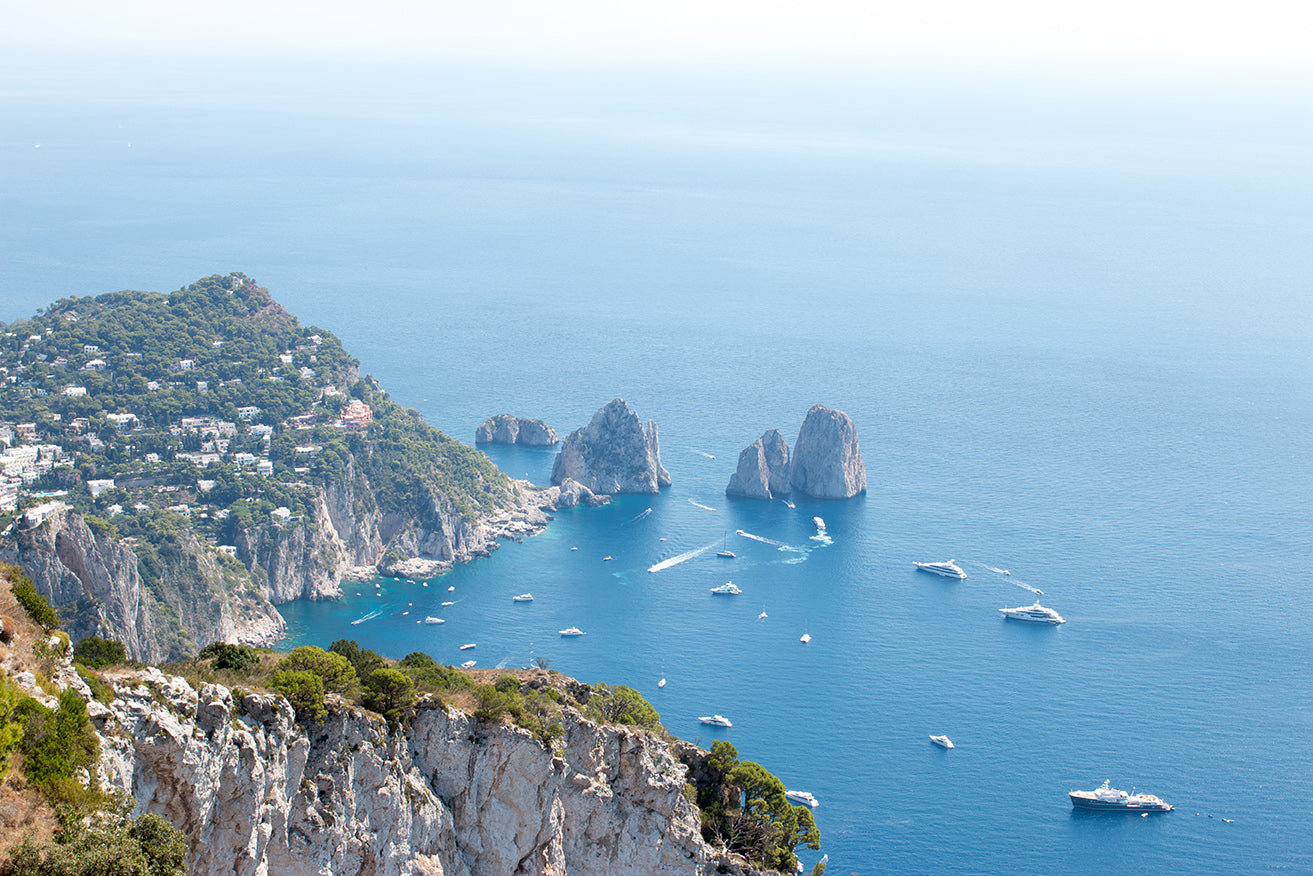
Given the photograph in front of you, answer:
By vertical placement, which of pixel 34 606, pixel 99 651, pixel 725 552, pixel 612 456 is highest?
pixel 34 606

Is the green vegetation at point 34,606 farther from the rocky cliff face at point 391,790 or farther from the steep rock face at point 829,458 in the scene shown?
the steep rock face at point 829,458

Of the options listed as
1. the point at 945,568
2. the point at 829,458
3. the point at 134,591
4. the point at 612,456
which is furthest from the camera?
the point at 829,458

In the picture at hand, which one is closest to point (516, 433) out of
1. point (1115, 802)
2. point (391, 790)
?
point (1115, 802)

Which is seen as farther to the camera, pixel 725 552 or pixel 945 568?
pixel 725 552

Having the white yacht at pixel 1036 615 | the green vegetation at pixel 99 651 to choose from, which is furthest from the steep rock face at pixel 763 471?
the green vegetation at pixel 99 651

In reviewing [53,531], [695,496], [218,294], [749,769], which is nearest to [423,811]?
[749,769]

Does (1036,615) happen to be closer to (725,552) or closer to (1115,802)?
(725,552)
